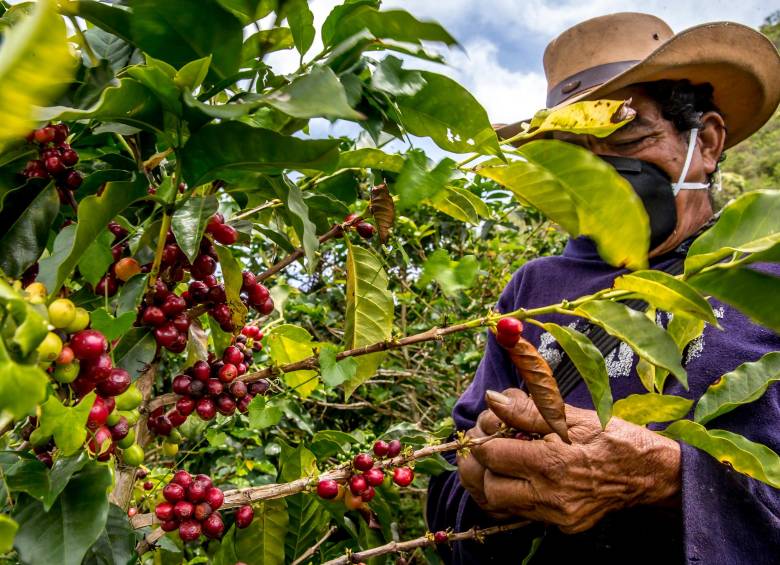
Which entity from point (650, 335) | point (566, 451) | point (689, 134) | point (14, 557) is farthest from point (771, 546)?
point (14, 557)

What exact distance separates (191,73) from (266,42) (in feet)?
0.70

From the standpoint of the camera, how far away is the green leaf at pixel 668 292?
0.67 metres

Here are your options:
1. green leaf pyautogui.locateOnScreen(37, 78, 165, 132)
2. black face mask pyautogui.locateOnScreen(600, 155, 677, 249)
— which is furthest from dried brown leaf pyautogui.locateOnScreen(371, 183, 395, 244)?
black face mask pyautogui.locateOnScreen(600, 155, 677, 249)

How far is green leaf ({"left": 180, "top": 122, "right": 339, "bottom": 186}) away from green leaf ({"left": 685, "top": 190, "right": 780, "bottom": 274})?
0.45 metres

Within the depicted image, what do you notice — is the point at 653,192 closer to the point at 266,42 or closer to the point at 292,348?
the point at 292,348

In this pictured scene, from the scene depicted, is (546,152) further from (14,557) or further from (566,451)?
(14,557)

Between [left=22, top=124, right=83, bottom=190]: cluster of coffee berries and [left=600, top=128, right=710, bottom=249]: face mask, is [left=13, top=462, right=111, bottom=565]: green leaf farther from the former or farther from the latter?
[left=600, top=128, right=710, bottom=249]: face mask

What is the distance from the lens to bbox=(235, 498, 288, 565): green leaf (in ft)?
3.81

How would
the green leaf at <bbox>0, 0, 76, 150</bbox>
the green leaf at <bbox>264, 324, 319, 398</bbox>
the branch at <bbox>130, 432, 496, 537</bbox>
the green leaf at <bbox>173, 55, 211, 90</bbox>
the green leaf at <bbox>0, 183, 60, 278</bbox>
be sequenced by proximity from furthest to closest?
the green leaf at <bbox>264, 324, 319, 398</bbox>
the branch at <bbox>130, 432, 496, 537</bbox>
the green leaf at <bbox>0, 183, 60, 278</bbox>
the green leaf at <bbox>173, 55, 211, 90</bbox>
the green leaf at <bbox>0, 0, 76, 150</bbox>

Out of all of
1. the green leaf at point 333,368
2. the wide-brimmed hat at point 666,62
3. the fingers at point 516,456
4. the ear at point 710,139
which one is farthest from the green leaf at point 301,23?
→ the ear at point 710,139

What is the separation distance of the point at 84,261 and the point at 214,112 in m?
0.32

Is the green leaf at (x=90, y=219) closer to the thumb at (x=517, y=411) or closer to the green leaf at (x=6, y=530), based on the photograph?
the green leaf at (x=6, y=530)

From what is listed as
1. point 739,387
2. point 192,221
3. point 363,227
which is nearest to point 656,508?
point 739,387

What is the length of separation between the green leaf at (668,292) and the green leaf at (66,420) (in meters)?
0.59
